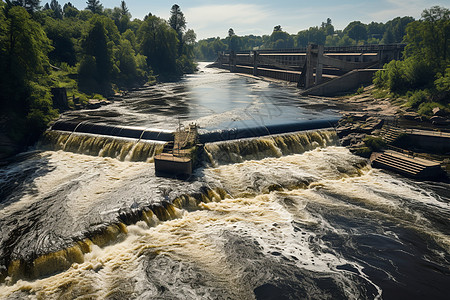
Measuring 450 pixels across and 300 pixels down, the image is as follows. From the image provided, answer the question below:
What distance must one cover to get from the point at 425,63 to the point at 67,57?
249ft

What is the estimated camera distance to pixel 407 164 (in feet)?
93.7

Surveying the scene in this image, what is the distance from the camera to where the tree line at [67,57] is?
33344 mm

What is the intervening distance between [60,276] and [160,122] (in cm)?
2638

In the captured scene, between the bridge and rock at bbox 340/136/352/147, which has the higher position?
the bridge

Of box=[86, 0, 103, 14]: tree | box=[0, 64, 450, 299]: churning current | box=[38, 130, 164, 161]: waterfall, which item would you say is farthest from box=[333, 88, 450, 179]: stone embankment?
box=[86, 0, 103, 14]: tree

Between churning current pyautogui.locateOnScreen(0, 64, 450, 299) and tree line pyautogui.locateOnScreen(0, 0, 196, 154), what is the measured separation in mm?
6192

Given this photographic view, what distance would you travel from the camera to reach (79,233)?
18.2 m

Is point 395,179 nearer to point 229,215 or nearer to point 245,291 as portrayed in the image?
point 229,215

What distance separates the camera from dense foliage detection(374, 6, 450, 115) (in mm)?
45941

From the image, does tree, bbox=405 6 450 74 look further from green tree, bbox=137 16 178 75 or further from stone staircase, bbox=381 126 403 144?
green tree, bbox=137 16 178 75

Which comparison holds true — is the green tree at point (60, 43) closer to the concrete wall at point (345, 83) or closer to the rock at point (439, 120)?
the concrete wall at point (345, 83)

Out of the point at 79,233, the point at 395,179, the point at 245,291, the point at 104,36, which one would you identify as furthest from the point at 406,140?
the point at 104,36

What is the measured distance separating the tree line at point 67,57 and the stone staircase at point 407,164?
38939 millimetres

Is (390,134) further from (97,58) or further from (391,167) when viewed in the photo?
(97,58)
